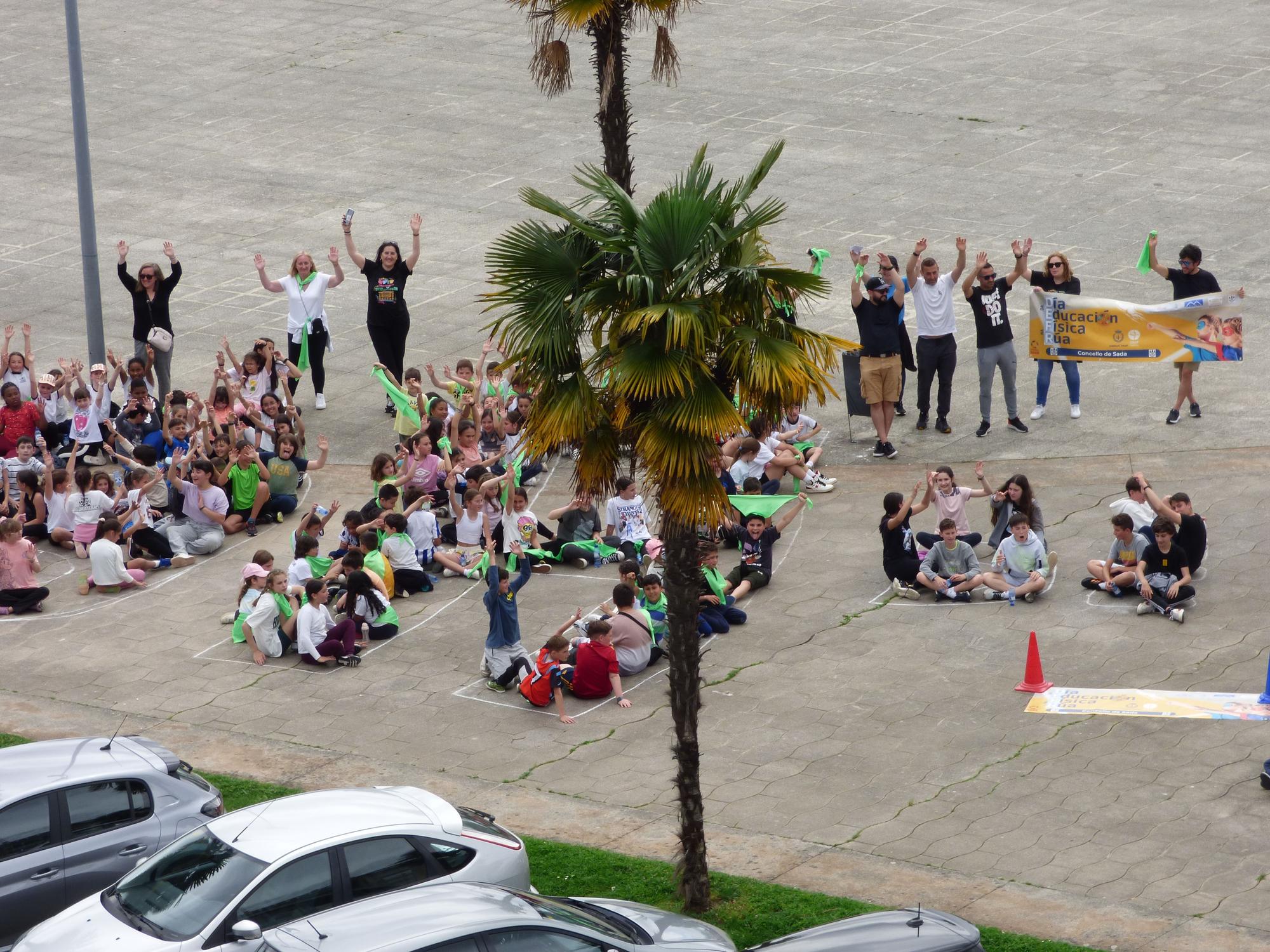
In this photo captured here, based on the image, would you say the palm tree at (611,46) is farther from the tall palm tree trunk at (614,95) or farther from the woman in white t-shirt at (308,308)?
the woman in white t-shirt at (308,308)

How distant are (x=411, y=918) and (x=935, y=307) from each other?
13.6 m

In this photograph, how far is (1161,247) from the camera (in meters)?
27.7

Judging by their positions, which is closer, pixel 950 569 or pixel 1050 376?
pixel 950 569

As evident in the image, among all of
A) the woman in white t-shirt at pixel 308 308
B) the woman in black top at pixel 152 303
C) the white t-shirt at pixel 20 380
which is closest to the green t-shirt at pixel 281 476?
the woman in white t-shirt at pixel 308 308

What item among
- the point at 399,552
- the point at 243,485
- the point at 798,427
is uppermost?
the point at 798,427

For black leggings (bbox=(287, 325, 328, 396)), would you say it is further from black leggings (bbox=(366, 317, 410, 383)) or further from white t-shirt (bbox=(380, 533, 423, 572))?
white t-shirt (bbox=(380, 533, 423, 572))

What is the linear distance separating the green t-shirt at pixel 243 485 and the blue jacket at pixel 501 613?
508 centimetres

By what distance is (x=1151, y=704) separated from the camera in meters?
15.4

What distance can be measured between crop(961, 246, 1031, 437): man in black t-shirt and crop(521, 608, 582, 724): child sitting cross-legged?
7655 mm

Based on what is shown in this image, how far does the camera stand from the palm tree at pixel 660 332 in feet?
37.4

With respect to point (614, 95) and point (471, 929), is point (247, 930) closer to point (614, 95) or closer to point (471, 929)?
point (471, 929)

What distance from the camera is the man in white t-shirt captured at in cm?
2178

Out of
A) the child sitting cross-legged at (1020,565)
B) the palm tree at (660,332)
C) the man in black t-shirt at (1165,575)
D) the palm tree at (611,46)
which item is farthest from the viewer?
the child sitting cross-legged at (1020,565)

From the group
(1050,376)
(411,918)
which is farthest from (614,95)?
(1050,376)
